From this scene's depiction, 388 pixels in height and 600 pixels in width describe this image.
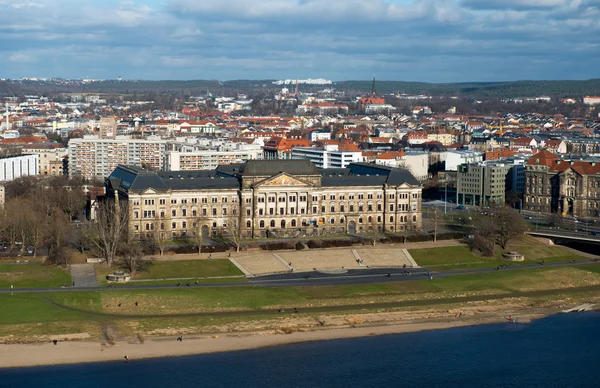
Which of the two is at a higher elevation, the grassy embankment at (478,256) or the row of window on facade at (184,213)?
the row of window on facade at (184,213)

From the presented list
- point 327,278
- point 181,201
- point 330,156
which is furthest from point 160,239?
point 330,156

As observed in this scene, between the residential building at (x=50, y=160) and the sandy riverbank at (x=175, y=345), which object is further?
the residential building at (x=50, y=160)

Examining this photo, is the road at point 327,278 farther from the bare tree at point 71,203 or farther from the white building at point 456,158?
the white building at point 456,158

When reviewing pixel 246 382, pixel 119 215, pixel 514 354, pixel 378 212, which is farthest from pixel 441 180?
pixel 246 382

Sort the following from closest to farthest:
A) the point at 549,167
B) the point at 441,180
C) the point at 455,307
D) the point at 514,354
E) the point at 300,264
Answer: the point at 514,354 < the point at 455,307 < the point at 300,264 < the point at 549,167 < the point at 441,180

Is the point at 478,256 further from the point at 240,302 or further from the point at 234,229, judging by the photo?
the point at 240,302

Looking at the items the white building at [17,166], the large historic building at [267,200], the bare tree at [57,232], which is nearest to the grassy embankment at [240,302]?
the bare tree at [57,232]

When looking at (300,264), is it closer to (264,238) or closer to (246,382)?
(264,238)

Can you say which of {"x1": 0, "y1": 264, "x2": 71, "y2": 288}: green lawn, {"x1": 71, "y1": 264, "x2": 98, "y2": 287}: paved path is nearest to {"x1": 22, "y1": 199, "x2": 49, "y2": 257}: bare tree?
{"x1": 0, "y1": 264, "x2": 71, "y2": 288}: green lawn
